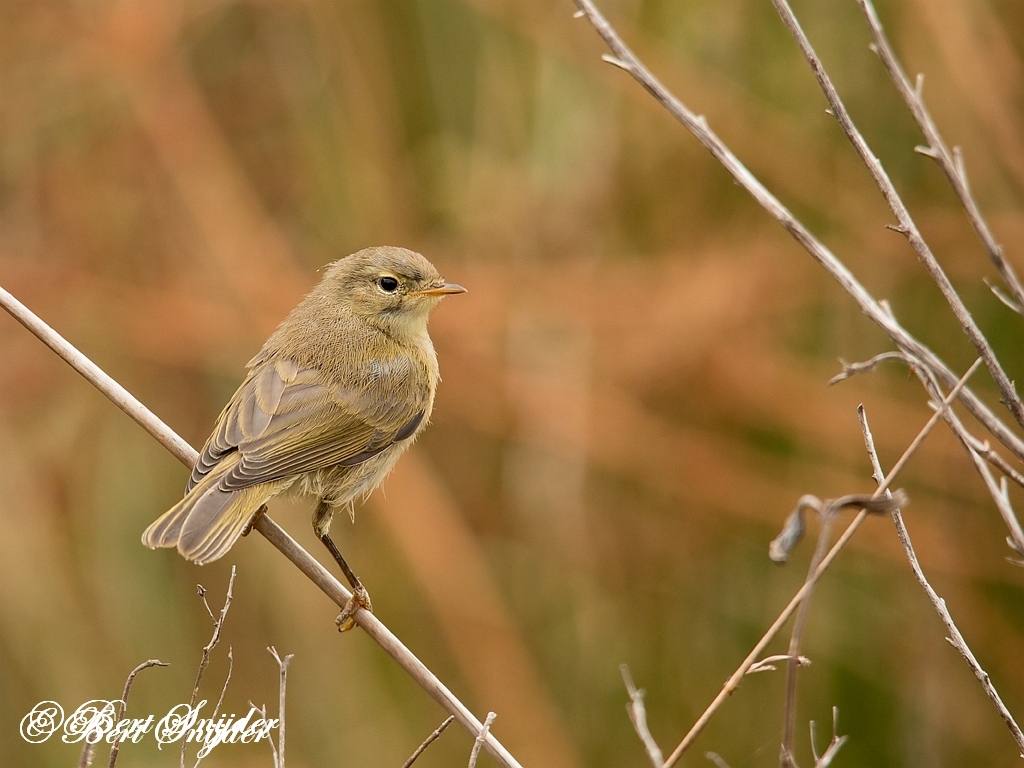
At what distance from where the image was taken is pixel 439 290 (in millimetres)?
3732

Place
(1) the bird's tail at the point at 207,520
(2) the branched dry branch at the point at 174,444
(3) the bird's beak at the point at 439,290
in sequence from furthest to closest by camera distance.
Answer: (3) the bird's beak at the point at 439,290, (1) the bird's tail at the point at 207,520, (2) the branched dry branch at the point at 174,444

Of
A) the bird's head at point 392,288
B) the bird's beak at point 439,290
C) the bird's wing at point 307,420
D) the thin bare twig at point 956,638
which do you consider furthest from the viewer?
the bird's head at point 392,288

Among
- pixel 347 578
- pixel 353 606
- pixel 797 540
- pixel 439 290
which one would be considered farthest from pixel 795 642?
pixel 439 290

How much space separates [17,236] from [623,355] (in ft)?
8.82

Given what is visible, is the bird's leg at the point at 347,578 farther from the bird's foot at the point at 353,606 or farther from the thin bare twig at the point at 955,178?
the thin bare twig at the point at 955,178

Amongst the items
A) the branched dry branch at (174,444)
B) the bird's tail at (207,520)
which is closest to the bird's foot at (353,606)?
the branched dry branch at (174,444)

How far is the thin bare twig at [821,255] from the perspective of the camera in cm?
184

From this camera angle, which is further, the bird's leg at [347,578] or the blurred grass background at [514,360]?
the blurred grass background at [514,360]

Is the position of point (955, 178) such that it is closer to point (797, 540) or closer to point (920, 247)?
point (920, 247)

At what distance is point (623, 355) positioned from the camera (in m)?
4.86

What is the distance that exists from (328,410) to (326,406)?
0.01 meters

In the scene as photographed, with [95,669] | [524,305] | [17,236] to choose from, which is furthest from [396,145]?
[95,669]

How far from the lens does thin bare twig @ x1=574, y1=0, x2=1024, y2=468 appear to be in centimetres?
184

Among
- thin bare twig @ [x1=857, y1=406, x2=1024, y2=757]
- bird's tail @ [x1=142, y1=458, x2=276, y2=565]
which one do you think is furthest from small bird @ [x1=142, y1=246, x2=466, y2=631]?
thin bare twig @ [x1=857, y1=406, x2=1024, y2=757]
